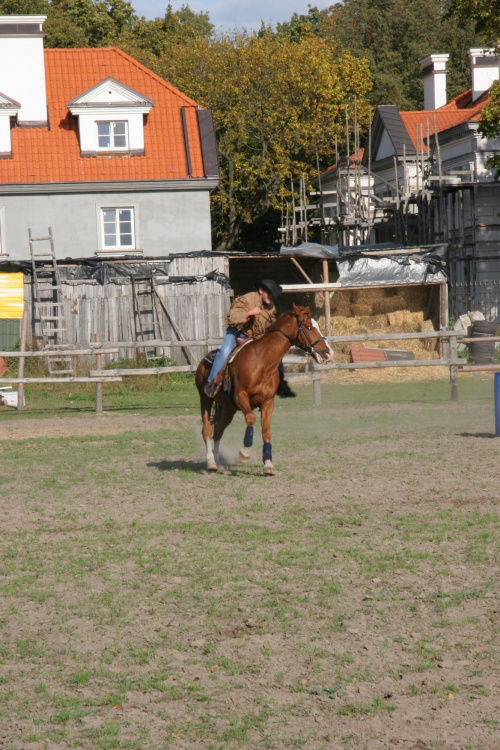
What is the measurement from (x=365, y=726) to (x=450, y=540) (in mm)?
3864

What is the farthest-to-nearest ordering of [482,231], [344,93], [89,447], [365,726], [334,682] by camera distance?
[344,93] < [482,231] < [89,447] < [334,682] < [365,726]

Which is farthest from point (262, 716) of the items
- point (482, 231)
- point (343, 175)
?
point (343, 175)

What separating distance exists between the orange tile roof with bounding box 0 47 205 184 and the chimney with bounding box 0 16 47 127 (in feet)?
1.93

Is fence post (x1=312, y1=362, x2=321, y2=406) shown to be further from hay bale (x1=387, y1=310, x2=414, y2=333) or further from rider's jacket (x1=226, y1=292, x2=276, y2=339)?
hay bale (x1=387, y1=310, x2=414, y2=333)

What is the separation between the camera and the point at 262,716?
5.05m

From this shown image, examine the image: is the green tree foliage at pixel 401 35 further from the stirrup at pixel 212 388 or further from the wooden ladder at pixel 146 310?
the stirrup at pixel 212 388

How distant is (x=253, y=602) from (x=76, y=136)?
99.9ft

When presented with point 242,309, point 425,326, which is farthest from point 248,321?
point 425,326

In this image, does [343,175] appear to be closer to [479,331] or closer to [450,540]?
[479,331]

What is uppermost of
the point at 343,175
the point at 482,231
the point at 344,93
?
the point at 344,93

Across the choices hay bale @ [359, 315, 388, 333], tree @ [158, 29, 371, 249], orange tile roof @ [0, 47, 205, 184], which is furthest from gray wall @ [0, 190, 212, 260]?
tree @ [158, 29, 371, 249]

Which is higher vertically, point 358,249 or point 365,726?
point 358,249

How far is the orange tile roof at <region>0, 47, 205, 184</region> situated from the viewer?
111 ft

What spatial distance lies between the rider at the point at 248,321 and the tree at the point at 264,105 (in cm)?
4086
